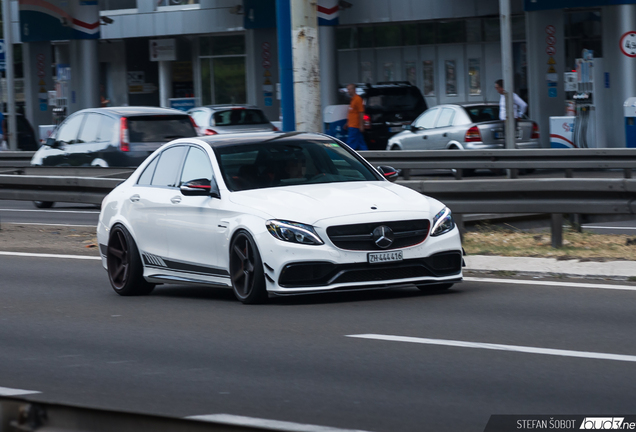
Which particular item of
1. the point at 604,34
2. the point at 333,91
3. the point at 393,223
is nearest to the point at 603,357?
the point at 393,223

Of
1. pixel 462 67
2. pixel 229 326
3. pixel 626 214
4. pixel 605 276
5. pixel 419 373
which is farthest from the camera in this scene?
pixel 462 67

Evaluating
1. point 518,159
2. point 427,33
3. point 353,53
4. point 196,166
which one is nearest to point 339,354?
point 196,166

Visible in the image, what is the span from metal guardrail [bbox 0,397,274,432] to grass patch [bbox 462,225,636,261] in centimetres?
780

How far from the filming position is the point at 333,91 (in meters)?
31.9

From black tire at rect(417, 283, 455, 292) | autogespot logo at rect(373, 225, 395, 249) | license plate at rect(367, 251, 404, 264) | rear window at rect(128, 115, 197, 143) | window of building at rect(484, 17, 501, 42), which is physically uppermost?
window of building at rect(484, 17, 501, 42)

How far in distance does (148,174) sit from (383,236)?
285 centimetres

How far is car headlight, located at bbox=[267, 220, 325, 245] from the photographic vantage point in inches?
336

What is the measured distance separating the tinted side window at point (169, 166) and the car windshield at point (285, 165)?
0.60 m

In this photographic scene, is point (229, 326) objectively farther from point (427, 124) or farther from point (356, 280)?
point (427, 124)

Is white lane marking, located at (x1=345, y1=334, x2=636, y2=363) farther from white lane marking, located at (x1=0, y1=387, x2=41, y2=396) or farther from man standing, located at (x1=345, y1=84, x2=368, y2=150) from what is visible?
man standing, located at (x1=345, y1=84, x2=368, y2=150)

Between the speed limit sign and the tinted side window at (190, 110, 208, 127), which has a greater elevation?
the speed limit sign

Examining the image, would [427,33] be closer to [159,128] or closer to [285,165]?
[159,128]

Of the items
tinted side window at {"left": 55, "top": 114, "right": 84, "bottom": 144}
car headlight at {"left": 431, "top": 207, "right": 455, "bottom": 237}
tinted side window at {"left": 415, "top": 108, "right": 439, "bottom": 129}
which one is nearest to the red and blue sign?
tinted side window at {"left": 415, "top": 108, "right": 439, "bottom": 129}

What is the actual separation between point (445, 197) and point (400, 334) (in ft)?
16.7
